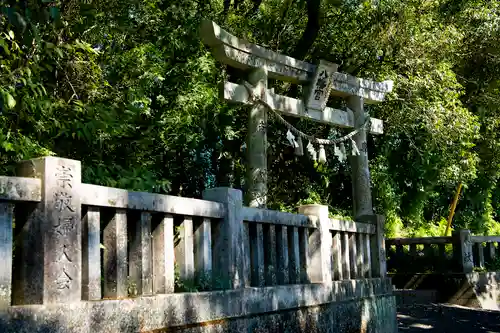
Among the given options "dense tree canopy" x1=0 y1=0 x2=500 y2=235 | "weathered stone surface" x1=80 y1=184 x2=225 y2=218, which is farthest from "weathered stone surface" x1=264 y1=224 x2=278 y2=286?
"dense tree canopy" x1=0 y1=0 x2=500 y2=235

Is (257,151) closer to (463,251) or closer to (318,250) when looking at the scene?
(318,250)

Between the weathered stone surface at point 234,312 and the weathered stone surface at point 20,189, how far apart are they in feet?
2.36

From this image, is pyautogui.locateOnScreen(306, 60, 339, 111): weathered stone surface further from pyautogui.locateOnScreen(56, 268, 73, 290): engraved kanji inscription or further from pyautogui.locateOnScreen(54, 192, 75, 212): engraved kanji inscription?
pyautogui.locateOnScreen(56, 268, 73, 290): engraved kanji inscription

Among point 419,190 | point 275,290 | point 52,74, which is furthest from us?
point 419,190

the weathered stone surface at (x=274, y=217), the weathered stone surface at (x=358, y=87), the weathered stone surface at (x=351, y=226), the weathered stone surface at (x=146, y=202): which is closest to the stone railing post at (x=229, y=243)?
the weathered stone surface at (x=146, y=202)

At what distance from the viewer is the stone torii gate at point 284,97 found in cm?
834

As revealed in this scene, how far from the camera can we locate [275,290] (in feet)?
21.7

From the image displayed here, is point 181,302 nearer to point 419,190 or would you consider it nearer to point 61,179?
point 61,179

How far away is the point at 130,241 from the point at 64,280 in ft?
3.11

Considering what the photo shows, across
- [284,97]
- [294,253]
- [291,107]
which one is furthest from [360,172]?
[294,253]

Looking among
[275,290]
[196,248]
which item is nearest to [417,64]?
[275,290]

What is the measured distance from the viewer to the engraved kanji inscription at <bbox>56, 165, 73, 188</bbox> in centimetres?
428

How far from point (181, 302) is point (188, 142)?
613 cm

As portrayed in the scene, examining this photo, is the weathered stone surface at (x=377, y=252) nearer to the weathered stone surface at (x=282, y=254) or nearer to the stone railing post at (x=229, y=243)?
the weathered stone surface at (x=282, y=254)
